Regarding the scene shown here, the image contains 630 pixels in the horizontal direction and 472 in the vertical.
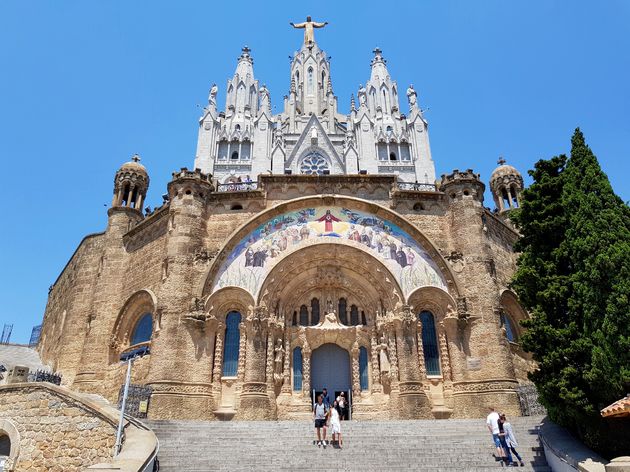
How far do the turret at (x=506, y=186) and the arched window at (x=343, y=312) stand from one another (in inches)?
492

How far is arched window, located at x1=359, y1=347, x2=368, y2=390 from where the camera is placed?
61.1 ft

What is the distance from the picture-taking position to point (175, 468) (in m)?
10.6

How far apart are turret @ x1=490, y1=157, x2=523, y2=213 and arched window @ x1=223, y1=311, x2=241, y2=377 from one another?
17.2m

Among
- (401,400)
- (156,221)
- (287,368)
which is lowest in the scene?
(401,400)

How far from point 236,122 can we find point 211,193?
30.9 m

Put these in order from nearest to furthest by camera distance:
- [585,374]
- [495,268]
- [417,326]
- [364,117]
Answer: [585,374] → [417,326] → [495,268] → [364,117]

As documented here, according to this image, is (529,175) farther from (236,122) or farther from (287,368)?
(236,122)

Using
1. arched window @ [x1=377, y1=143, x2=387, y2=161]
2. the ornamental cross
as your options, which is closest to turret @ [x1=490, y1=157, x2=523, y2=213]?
arched window @ [x1=377, y1=143, x2=387, y2=161]

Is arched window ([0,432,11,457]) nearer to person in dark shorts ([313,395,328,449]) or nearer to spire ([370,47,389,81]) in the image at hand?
person in dark shorts ([313,395,328,449])

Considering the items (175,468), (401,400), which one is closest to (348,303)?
(401,400)

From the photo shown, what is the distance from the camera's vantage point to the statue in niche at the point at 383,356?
59.0 feet

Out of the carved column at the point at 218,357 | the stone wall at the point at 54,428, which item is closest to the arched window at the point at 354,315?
the carved column at the point at 218,357

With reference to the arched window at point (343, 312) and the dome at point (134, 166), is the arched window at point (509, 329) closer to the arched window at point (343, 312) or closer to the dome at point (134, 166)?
the arched window at point (343, 312)

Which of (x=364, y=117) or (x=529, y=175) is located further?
(x=364, y=117)
